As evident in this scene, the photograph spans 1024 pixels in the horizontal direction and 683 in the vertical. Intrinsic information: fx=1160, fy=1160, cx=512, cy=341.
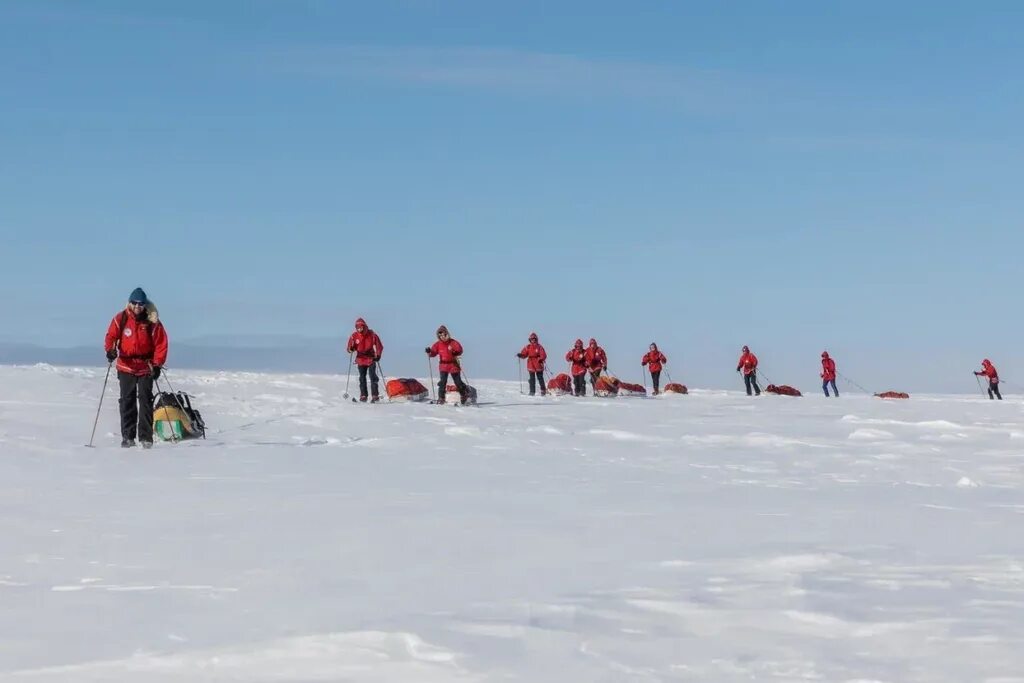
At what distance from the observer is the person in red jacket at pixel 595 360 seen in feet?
94.9

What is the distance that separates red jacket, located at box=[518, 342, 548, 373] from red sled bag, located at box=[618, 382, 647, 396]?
2836mm

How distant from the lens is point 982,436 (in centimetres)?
1695

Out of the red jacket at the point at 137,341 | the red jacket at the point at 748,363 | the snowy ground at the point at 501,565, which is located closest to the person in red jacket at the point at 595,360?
the red jacket at the point at 748,363

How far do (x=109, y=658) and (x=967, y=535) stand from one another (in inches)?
208

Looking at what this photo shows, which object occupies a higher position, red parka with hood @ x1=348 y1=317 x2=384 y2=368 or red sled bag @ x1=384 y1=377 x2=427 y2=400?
red parka with hood @ x1=348 y1=317 x2=384 y2=368

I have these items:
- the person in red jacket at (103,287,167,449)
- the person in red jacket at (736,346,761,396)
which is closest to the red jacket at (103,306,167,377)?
the person in red jacket at (103,287,167,449)

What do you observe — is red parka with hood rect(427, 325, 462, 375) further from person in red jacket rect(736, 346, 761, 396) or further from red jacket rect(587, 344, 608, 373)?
person in red jacket rect(736, 346, 761, 396)

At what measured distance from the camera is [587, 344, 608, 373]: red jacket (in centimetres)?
2897

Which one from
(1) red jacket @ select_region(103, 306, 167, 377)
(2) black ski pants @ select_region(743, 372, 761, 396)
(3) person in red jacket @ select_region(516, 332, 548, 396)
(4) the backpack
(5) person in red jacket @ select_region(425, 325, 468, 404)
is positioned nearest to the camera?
(1) red jacket @ select_region(103, 306, 167, 377)

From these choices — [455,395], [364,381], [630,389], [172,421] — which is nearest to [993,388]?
[630,389]

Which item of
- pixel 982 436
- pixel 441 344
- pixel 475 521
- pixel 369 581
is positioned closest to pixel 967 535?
pixel 475 521

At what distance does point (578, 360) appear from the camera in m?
28.9

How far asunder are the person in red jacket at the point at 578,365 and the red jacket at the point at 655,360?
364cm

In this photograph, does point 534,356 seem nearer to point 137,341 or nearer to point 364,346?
point 364,346
